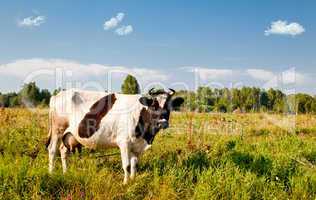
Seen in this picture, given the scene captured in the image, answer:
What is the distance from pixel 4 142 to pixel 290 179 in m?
6.11

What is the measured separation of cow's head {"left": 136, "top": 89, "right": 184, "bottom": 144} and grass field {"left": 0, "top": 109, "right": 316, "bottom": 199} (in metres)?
0.69

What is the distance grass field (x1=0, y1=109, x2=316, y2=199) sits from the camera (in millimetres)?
5820

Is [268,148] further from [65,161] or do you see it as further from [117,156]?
[65,161]

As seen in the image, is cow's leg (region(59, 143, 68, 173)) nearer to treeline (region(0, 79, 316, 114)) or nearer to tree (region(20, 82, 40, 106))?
tree (region(20, 82, 40, 106))

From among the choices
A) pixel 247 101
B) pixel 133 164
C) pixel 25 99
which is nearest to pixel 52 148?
pixel 133 164

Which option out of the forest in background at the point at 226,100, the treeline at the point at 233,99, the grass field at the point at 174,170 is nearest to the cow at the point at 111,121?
the grass field at the point at 174,170

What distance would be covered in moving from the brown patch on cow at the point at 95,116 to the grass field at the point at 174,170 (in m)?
0.60

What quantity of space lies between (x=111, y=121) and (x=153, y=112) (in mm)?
808

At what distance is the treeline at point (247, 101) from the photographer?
21.3 m

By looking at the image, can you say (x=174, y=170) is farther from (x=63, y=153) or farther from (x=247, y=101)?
(x=247, y=101)

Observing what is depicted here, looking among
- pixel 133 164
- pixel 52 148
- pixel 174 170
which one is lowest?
pixel 174 170

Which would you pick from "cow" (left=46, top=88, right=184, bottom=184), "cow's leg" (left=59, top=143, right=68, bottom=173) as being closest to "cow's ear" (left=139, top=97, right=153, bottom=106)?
"cow" (left=46, top=88, right=184, bottom=184)

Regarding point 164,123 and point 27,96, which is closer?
point 164,123

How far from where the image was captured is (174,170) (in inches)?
273
